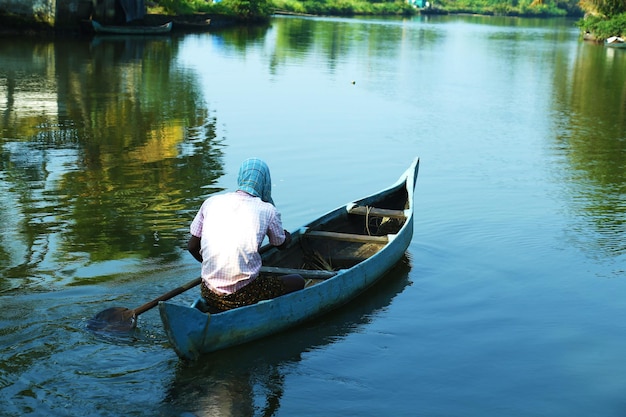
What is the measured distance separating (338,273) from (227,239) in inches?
51.2

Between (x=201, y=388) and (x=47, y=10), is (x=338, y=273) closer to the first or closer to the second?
(x=201, y=388)

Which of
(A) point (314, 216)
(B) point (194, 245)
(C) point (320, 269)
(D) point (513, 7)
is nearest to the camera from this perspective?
(B) point (194, 245)

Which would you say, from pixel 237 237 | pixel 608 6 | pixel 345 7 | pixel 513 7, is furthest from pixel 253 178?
pixel 513 7

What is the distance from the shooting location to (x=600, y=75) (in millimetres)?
26922

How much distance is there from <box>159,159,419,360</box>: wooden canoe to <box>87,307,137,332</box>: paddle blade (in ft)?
2.19

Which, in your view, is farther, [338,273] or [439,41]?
[439,41]

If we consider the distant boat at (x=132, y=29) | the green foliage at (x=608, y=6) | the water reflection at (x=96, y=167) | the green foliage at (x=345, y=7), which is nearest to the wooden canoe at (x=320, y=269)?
the water reflection at (x=96, y=167)

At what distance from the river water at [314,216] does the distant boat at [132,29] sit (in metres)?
11.4

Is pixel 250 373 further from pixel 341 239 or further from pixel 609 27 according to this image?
pixel 609 27

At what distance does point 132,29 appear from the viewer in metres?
Result: 34.1

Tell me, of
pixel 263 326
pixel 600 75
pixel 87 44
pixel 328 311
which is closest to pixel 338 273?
pixel 328 311

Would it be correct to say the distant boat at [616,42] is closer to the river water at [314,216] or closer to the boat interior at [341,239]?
the river water at [314,216]

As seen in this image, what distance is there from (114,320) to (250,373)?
114 cm

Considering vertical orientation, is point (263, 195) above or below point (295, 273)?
above
